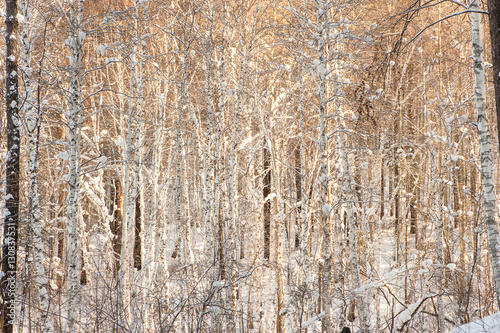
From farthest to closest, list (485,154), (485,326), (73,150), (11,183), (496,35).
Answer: (11,183) < (73,150) < (485,154) < (485,326) < (496,35)

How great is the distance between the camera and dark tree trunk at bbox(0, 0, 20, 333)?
23.2 feet

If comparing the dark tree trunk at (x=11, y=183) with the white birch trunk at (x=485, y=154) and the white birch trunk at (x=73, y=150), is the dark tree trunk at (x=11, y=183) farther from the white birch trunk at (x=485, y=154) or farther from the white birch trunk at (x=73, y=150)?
the white birch trunk at (x=485, y=154)

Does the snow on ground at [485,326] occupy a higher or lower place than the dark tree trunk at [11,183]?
lower

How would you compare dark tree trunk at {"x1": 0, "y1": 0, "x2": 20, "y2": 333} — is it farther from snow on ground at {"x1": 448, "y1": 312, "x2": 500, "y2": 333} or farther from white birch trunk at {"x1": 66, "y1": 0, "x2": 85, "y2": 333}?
snow on ground at {"x1": 448, "y1": 312, "x2": 500, "y2": 333}

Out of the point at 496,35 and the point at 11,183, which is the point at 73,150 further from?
the point at 496,35

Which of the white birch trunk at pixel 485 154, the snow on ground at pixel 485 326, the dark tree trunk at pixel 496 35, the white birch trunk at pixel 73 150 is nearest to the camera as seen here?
the dark tree trunk at pixel 496 35

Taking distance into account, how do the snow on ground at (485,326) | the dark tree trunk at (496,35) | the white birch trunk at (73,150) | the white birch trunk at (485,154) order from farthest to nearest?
the white birch trunk at (73,150), the white birch trunk at (485,154), the snow on ground at (485,326), the dark tree trunk at (496,35)

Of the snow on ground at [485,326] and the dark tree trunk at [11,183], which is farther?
the dark tree trunk at [11,183]

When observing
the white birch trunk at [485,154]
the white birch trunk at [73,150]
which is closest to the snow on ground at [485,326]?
the white birch trunk at [485,154]

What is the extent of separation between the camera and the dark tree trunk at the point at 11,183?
7082 mm

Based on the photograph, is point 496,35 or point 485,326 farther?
point 485,326

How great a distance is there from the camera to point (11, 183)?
24.5 feet

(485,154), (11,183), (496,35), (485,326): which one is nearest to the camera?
(496,35)

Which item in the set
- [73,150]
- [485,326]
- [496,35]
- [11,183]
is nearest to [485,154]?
[496,35]
